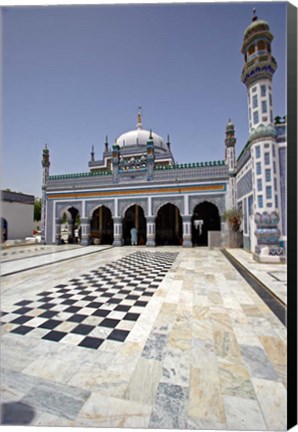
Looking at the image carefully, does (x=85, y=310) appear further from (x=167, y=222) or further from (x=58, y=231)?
(x=167, y=222)

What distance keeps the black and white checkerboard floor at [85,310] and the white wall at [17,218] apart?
12.2 meters

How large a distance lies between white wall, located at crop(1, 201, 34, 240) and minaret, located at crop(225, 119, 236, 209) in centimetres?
1338

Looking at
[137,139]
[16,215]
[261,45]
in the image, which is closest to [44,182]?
[16,215]

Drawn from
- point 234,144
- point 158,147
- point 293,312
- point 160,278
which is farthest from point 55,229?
point 293,312

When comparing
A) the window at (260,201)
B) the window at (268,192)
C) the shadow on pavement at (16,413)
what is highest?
the window at (268,192)

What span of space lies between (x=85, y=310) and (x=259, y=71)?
7032 mm

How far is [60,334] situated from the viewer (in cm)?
205

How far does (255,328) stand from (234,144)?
9388 mm

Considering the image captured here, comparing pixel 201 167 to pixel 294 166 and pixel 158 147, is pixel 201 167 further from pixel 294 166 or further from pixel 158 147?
pixel 294 166

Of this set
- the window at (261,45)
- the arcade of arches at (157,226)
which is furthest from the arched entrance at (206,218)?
the window at (261,45)

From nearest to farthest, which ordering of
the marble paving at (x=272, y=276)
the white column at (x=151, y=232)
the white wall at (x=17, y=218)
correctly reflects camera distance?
the marble paving at (x=272, y=276), the white column at (x=151, y=232), the white wall at (x=17, y=218)

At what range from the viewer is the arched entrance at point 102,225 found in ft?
43.9

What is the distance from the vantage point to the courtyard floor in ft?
3.95

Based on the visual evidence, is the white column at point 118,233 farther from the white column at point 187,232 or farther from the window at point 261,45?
the window at point 261,45
